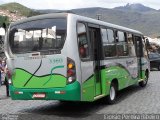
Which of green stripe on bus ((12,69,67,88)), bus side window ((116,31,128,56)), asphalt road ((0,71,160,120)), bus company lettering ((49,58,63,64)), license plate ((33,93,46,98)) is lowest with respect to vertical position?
asphalt road ((0,71,160,120))

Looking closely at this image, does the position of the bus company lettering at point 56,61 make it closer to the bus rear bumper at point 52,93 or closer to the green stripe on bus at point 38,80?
the green stripe on bus at point 38,80

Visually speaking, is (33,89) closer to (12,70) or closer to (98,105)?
(12,70)

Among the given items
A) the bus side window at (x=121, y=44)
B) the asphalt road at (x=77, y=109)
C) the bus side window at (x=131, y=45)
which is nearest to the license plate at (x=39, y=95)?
the asphalt road at (x=77, y=109)

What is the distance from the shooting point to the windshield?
38.5 ft

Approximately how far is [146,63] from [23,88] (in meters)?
9.18

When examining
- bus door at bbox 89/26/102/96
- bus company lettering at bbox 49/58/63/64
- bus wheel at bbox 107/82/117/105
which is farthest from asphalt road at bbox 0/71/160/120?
bus company lettering at bbox 49/58/63/64

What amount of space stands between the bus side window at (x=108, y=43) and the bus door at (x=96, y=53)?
365 millimetres

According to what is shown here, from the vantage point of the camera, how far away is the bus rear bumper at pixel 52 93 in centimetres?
1141

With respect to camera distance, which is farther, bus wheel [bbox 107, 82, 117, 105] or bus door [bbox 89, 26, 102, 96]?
bus wheel [bbox 107, 82, 117, 105]

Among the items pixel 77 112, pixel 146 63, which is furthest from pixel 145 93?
pixel 77 112

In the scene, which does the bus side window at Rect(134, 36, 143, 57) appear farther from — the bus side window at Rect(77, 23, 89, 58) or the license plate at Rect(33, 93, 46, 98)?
the license plate at Rect(33, 93, 46, 98)

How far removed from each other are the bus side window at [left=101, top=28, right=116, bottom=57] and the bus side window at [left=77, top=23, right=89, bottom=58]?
1.48m

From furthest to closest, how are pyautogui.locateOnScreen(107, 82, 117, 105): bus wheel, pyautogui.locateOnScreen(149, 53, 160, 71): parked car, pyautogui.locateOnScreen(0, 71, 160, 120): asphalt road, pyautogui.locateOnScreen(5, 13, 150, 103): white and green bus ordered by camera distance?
1. pyautogui.locateOnScreen(149, 53, 160, 71): parked car
2. pyautogui.locateOnScreen(107, 82, 117, 105): bus wheel
3. pyautogui.locateOnScreen(0, 71, 160, 120): asphalt road
4. pyautogui.locateOnScreen(5, 13, 150, 103): white and green bus

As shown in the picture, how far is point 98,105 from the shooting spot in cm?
1386
